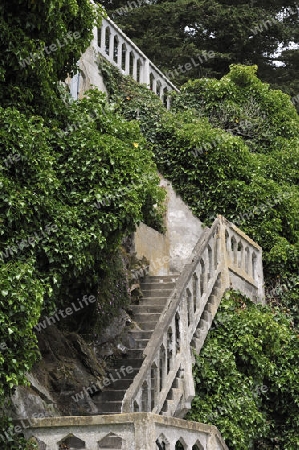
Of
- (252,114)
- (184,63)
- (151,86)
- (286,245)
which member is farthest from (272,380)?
(184,63)

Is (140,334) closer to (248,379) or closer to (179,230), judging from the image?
(248,379)

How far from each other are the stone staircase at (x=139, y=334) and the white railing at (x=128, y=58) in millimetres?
5776

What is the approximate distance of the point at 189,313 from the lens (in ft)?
35.0

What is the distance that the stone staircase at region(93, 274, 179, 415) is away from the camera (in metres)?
9.95

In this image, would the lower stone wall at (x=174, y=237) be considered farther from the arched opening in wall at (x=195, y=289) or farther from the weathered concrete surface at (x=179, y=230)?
the arched opening in wall at (x=195, y=289)

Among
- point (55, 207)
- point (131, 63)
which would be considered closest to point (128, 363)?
point (55, 207)

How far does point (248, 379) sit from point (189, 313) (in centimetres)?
139

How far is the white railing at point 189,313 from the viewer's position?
912 centimetres

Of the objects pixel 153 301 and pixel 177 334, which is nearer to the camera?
pixel 177 334

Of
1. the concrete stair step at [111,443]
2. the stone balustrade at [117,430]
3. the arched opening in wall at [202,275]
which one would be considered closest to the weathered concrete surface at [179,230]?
the arched opening in wall at [202,275]

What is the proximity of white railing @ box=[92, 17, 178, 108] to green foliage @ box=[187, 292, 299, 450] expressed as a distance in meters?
6.93

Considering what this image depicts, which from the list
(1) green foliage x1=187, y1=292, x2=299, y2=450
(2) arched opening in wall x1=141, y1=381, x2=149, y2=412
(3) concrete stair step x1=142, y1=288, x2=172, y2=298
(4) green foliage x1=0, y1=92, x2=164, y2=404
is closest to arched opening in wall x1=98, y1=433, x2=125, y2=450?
(2) arched opening in wall x1=141, y1=381, x2=149, y2=412

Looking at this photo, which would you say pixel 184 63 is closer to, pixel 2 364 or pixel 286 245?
pixel 286 245

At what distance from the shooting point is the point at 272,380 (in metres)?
11.7
